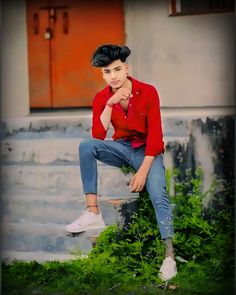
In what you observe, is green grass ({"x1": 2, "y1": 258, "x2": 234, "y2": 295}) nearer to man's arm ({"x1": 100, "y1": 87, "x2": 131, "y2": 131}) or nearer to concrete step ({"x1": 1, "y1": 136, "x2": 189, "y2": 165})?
concrete step ({"x1": 1, "y1": 136, "x2": 189, "y2": 165})

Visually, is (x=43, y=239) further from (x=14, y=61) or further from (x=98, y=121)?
(x=14, y=61)

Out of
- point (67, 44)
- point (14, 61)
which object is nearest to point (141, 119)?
point (67, 44)

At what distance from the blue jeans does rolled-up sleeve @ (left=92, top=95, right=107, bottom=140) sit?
0.17 ft

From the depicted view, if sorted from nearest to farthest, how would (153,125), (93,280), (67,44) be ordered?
(153,125) → (93,280) → (67,44)

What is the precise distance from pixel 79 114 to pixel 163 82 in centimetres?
76

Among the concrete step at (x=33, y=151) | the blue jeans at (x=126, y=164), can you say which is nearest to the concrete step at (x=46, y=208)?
the blue jeans at (x=126, y=164)

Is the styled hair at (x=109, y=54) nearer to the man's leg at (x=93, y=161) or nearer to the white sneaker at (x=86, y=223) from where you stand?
the man's leg at (x=93, y=161)

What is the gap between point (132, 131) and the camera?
5.63 meters

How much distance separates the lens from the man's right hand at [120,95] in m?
5.60

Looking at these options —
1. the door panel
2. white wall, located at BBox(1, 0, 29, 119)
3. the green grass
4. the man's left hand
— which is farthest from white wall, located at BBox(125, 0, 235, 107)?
the green grass

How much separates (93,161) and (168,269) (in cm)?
108

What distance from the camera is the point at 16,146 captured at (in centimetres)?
582

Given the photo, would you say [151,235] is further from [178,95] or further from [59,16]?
[59,16]

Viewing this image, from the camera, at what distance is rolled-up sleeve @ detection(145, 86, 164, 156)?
18.3ft
